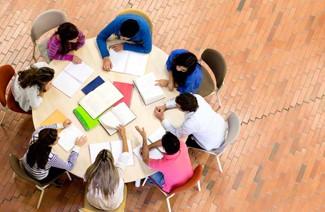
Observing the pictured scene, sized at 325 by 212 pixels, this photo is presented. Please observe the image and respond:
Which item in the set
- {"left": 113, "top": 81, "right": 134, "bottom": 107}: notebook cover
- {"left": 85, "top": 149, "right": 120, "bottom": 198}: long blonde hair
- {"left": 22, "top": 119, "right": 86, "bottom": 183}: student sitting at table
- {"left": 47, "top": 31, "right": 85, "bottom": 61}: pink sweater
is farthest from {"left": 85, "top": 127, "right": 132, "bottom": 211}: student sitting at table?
{"left": 47, "top": 31, "right": 85, "bottom": 61}: pink sweater

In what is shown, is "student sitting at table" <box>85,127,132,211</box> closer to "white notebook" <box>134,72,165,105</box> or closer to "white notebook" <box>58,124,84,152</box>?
"white notebook" <box>58,124,84,152</box>

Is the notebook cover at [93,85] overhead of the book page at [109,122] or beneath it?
overhead

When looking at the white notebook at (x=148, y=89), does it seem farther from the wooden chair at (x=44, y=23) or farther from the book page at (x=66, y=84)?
the wooden chair at (x=44, y=23)

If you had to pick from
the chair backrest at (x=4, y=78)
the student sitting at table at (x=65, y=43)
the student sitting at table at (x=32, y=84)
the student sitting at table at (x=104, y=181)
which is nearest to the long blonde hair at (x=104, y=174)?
the student sitting at table at (x=104, y=181)

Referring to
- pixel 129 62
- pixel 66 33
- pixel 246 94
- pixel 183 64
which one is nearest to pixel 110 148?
pixel 129 62

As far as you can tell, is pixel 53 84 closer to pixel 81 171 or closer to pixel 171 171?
pixel 81 171

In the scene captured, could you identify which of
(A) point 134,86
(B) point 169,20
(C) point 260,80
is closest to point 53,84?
(A) point 134,86

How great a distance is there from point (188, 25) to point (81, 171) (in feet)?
8.48

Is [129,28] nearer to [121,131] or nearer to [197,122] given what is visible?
[121,131]

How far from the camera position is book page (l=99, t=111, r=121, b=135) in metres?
4.18

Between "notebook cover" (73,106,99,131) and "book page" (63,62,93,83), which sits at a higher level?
"book page" (63,62,93,83)

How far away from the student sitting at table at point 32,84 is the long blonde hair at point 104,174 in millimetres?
875

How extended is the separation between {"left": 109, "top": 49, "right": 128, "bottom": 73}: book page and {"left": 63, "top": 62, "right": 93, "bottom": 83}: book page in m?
0.23

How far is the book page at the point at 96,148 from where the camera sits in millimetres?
4082
